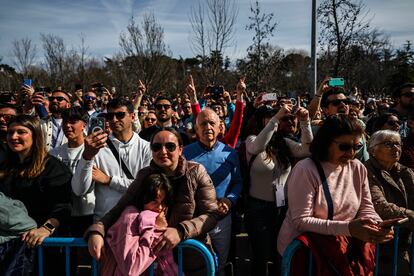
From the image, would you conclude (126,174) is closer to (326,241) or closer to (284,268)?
(284,268)

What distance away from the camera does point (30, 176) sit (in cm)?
289

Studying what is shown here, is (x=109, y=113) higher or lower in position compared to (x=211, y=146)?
higher

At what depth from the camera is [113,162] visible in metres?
3.42

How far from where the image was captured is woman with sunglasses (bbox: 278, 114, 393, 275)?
7.78 feet

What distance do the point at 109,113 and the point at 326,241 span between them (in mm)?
2452

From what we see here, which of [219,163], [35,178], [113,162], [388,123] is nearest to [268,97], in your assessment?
[388,123]

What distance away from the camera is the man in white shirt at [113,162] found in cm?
292

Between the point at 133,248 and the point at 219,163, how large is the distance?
141 centimetres

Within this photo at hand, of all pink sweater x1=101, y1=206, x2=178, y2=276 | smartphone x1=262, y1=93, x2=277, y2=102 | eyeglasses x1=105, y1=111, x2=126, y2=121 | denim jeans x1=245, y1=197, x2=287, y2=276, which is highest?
smartphone x1=262, y1=93, x2=277, y2=102

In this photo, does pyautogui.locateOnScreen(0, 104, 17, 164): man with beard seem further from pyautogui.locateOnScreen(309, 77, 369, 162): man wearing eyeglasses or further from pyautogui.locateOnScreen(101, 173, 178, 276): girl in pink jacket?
pyautogui.locateOnScreen(309, 77, 369, 162): man wearing eyeglasses

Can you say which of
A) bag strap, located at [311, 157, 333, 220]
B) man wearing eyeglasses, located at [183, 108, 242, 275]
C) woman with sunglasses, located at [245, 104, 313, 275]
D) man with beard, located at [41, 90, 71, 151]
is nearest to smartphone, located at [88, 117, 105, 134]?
man wearing eyeglasses, located at [183, 108, 242, 275]

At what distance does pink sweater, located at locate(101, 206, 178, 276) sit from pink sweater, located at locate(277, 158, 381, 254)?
38.6 inches

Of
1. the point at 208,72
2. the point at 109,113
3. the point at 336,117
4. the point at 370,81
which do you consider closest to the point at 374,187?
the point at 336,117

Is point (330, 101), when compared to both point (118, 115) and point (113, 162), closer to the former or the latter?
point (118, 115)
